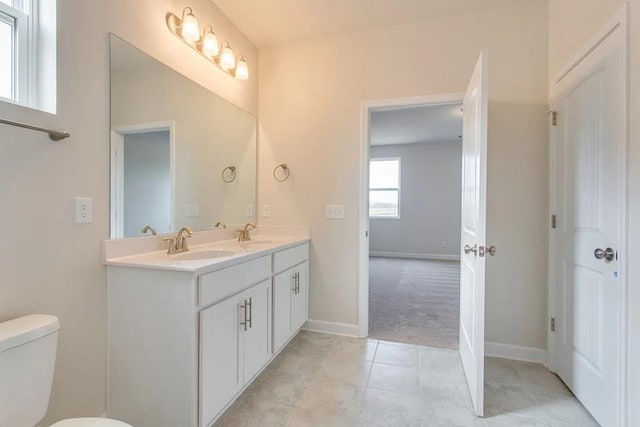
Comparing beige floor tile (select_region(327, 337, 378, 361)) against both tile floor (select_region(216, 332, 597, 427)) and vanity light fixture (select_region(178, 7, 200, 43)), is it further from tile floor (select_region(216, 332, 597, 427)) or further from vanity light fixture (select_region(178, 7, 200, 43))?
vanity light fixture (select_region(178, 7, 200, 43))

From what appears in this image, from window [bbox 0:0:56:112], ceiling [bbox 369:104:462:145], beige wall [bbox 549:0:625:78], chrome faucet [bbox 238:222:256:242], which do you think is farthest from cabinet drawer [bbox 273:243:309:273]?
ceiling [bbox 369:104:462:145]

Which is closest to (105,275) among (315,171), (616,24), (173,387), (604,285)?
(173,387)

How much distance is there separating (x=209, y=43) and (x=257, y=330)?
195 centimetres

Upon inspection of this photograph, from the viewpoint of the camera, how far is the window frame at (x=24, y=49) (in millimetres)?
1228

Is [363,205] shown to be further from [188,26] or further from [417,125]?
[417,125]

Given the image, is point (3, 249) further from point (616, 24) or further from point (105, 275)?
point (616, 24)

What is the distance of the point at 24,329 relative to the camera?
3.39ft

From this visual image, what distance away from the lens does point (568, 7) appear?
1.89 meters

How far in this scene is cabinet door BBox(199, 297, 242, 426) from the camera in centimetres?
139

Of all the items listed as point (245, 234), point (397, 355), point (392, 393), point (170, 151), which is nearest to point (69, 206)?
point (170, 151)

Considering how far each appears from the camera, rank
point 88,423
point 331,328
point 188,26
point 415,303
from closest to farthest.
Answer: point 88,423
point 188,26
point 331,328
point 415,303

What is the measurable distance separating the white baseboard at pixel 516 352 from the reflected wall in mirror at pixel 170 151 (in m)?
2.22

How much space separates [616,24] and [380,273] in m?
4.14

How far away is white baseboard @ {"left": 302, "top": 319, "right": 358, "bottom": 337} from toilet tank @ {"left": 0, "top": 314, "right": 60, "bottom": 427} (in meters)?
1.89
